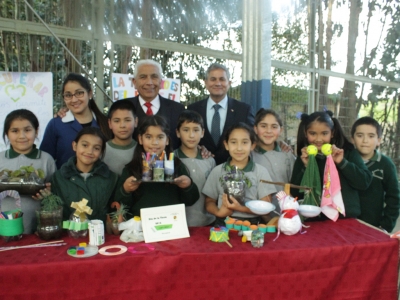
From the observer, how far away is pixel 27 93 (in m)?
3.53

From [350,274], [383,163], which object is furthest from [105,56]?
[350,274]

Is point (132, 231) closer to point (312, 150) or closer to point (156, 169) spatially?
point (156, 169)

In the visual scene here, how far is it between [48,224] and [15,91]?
2.15 metres

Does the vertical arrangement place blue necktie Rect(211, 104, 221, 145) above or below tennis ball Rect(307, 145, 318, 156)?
above

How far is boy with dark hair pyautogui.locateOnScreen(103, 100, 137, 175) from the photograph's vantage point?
2.51 meters

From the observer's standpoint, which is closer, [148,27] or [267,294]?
[267,294]

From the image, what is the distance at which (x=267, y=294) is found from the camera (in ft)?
5.93

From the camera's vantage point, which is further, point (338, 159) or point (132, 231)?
point (338, 159)

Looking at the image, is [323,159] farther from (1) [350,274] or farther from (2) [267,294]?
(2) [267,294]

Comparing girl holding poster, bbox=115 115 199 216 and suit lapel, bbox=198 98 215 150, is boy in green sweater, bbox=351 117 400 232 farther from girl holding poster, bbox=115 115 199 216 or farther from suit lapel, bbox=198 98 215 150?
girl holding poster, bbox=115 115 199 216

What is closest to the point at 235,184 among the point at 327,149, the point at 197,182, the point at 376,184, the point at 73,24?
the point at 197,182

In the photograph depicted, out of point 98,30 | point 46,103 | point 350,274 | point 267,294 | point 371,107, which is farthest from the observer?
point 371,107

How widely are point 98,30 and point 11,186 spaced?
243 cm

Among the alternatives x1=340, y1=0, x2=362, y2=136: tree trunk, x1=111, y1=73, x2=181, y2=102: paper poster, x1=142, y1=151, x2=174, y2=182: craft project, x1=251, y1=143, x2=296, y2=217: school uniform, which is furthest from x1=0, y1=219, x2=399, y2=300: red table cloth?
x1=340, y1=0, x2=362, y2=136: tree trunk
